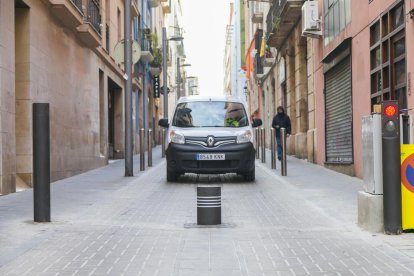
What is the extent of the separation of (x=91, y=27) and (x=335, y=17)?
6603 mm

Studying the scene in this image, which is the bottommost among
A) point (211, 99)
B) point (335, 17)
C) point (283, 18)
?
point (211, 99)

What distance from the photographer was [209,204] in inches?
274

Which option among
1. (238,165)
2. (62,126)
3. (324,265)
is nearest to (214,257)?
(324,265)

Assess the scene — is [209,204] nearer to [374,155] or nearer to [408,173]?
[374,155]

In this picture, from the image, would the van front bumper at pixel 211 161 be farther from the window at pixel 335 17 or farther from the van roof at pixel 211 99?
the window at pixel 335 17

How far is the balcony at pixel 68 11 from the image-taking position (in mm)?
13470

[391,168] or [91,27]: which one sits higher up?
[91,27]

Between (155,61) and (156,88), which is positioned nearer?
(155,61)

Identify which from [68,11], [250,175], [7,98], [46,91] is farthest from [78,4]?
[250,175]

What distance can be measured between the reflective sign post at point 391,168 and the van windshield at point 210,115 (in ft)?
22.1

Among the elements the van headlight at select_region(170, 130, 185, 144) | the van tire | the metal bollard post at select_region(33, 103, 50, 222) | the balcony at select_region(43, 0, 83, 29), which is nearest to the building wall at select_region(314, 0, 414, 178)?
the van tire

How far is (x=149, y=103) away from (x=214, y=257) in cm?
3476

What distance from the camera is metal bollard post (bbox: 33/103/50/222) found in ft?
23.3

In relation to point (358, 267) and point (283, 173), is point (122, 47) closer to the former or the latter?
point (283, 173)
